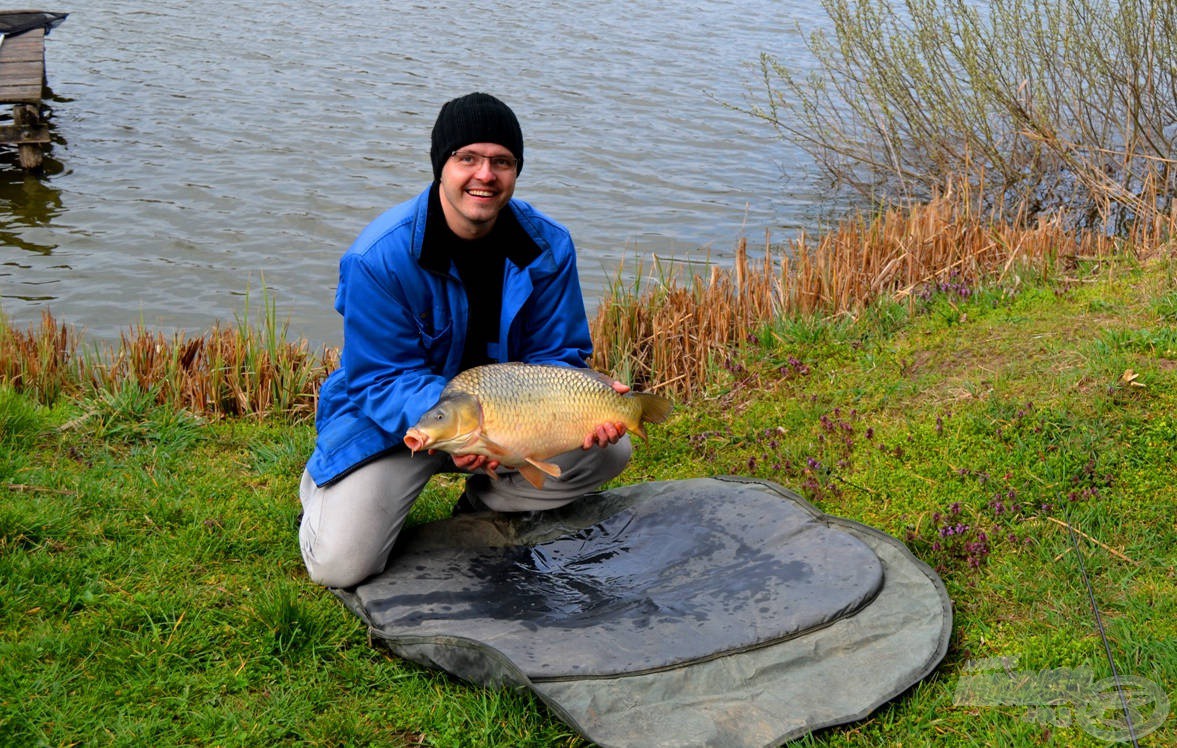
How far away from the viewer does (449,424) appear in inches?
136

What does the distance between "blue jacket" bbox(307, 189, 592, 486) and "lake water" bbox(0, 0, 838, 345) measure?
2.24m

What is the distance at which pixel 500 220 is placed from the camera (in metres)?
4.05

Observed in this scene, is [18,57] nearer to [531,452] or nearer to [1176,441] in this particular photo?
A: [531,452]

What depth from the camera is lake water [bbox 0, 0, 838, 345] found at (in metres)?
8.86

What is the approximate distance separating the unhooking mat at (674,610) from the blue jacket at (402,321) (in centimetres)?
46

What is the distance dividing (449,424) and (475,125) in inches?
39.3

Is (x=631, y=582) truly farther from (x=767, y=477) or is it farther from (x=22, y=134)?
(x=22, y=134)

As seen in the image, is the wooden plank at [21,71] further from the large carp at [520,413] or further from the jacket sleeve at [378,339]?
the large carp at [520,413]

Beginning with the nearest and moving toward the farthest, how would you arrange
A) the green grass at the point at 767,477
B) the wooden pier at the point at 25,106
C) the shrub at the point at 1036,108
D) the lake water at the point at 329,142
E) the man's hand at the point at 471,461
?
the green grass at the point at 767,477, the man's hand at the point at 471,461, the lake water at the point at 329,142, the shrub at the point at 1036,108, the wooden pier at the point at 25,106

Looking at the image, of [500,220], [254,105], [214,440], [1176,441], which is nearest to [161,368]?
[214,440]


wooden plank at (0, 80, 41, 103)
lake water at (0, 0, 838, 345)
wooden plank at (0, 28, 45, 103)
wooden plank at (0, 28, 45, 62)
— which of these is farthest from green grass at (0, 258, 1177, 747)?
wooden plank at (0, 28, 45, 62)

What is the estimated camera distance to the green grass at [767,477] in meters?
3.18

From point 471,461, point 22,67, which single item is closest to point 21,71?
point 22,67

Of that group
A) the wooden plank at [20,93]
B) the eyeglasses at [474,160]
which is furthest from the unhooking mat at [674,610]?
the wooden plank at [20,93]
